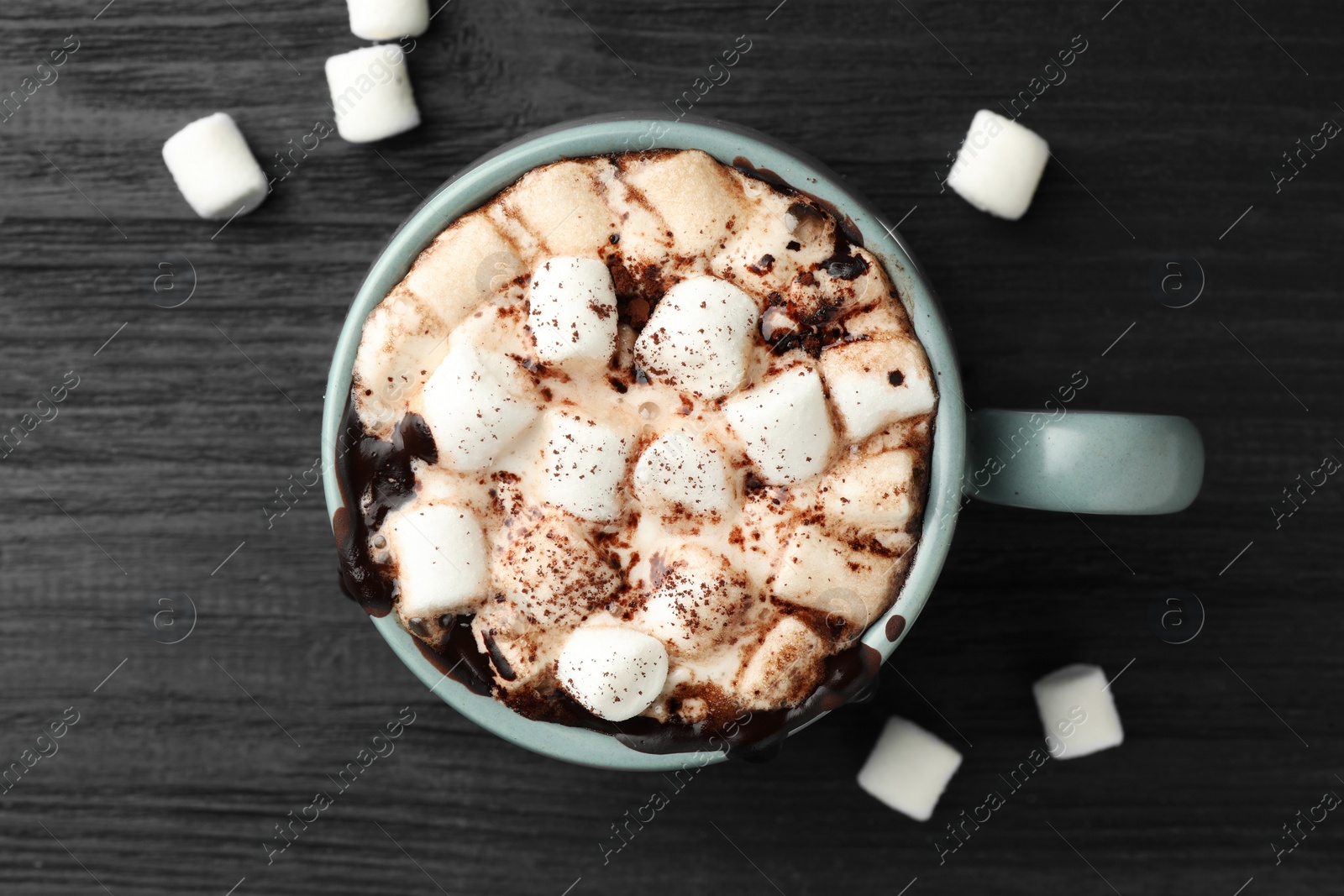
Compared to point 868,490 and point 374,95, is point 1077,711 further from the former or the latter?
point 374,95

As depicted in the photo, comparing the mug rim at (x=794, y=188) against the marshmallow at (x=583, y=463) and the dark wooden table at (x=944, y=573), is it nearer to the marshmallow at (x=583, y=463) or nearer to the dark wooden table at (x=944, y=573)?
the marshmallow at (x=583, y=463)

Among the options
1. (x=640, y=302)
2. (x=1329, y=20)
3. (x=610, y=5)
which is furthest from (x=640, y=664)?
(x=1329, y=20)

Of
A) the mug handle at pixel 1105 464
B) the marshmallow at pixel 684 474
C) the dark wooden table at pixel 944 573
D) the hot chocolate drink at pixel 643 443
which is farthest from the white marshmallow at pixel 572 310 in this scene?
the dark wooden table at pixel 944 573

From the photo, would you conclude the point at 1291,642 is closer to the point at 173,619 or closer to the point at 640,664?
the point at 640,664

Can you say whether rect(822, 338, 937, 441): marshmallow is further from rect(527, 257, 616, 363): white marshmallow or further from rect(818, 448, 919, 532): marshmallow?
rect(527, 257, 616, 363): white marshmallow

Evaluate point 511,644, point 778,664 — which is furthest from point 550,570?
point 778,664
